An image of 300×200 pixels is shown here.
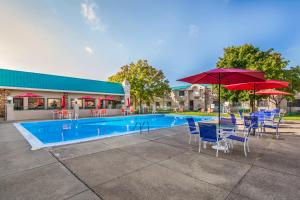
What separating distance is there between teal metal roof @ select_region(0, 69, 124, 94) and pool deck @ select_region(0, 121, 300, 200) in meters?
13.6

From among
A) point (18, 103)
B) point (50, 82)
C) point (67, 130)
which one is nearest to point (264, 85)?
point (67, 130)

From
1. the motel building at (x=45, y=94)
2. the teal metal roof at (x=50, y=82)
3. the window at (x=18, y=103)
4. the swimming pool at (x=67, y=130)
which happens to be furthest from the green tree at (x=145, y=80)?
the window at (x=18, y=103)

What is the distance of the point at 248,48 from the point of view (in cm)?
1923

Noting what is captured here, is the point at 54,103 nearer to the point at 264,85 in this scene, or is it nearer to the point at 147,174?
the point at 147,174

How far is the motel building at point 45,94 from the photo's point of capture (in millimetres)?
15016

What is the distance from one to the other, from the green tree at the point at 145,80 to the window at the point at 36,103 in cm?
1309

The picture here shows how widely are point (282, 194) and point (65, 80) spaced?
21.4 meters

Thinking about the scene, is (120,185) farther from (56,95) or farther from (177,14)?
(56,95)

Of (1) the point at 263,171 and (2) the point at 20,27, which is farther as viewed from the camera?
(2) the point at 20,27

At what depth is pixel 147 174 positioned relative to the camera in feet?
11.5

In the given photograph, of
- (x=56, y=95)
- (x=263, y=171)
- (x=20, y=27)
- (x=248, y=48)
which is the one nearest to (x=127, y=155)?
(x=263, y=171)

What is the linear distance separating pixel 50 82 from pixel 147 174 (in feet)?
61.5

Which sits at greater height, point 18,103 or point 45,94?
point 45,94

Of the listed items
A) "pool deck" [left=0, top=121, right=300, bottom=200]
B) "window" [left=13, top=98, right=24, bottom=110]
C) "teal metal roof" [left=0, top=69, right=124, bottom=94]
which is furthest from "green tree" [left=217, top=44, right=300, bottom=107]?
"window" [left=13, top=98, right=24, bottom=110]
